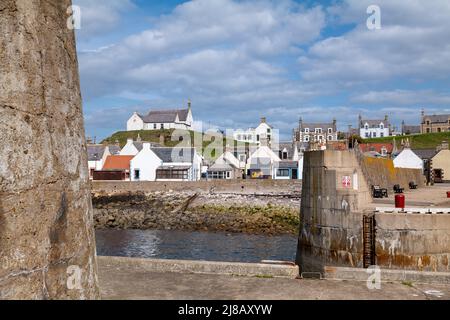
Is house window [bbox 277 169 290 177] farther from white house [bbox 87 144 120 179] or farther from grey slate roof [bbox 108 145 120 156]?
grey slate roof [bbox 108 145 120 156]

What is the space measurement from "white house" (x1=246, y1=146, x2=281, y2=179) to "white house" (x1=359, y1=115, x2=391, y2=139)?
61.4 metres

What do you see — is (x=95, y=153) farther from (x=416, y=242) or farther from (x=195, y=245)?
(x=416, y=242)

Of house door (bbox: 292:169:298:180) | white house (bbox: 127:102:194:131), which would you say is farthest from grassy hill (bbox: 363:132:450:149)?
white house (bbox: 127:102:194:131)

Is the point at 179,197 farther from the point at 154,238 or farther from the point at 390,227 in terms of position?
the point at 390,227

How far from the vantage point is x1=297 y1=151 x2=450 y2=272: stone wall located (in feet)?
47.3

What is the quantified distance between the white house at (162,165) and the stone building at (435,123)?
3557 inches

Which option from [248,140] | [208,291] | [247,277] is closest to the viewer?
[208,291]

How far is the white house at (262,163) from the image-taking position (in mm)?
75000

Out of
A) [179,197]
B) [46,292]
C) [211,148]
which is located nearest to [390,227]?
[46,292]

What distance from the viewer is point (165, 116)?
400 ft

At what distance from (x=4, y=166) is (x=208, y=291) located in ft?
15.0

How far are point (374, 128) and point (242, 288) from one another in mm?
130301

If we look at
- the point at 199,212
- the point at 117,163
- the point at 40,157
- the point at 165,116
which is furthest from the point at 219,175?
the point at 40,157

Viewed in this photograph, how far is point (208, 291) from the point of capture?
7.18m
